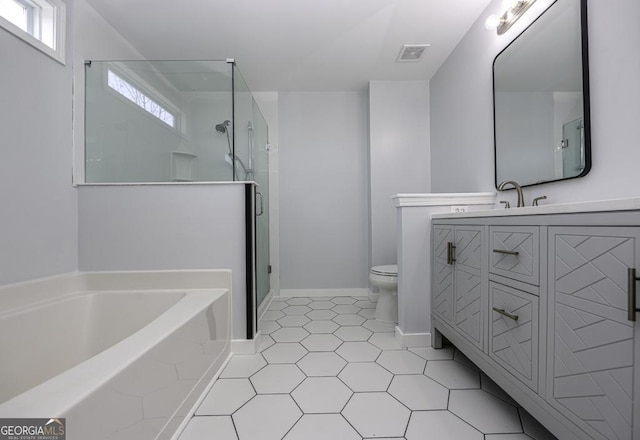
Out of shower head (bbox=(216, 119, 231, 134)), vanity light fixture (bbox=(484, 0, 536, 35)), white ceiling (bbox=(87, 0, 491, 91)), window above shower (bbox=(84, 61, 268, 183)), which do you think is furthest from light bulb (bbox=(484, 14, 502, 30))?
shower head (bbox=(216, 119, 231, 134))

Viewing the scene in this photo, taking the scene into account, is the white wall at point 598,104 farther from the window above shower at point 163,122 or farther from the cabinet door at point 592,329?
the window above shower at point 163,122

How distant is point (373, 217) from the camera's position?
275cm

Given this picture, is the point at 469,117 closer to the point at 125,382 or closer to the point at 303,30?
the point at 303,30

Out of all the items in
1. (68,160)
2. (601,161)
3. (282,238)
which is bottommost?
(282,238)

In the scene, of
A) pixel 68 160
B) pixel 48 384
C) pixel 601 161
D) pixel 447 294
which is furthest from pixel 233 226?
pixel 601 161

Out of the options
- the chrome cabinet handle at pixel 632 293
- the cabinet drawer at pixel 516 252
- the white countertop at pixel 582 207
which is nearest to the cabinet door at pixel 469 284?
the cabinet drawer at pixel 516 252

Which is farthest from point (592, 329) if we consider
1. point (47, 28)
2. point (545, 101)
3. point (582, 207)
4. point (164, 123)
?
point (47, 28)

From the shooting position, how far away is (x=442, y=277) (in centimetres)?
160

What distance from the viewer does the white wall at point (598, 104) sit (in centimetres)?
97

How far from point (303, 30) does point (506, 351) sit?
2267 mm

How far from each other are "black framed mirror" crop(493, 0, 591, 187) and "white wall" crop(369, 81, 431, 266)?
1.06 metres

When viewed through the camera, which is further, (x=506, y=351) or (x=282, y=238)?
(x=282, y=238)

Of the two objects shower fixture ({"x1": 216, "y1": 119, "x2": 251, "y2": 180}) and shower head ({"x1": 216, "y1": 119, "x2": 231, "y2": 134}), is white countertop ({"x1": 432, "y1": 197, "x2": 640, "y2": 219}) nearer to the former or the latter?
shower fixture ({"x1": 216, "y1": 119, "x2": 251, "y2": 180})

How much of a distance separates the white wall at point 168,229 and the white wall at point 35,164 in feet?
0.44
